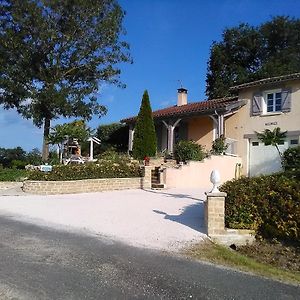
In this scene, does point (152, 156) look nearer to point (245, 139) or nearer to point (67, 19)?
point (245, 139)

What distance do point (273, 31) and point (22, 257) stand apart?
3850 cm

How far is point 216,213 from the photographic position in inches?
317

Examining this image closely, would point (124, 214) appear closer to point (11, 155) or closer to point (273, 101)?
point (273, 101)

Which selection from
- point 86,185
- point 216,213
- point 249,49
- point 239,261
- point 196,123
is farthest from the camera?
point 249,49

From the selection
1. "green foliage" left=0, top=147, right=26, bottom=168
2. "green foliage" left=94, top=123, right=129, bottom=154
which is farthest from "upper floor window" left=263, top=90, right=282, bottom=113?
"green foliage" left=0, top=147, right=26, bottom=168

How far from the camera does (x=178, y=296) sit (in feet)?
15.7

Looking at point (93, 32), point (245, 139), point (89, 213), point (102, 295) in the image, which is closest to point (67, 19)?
point (93, 32)

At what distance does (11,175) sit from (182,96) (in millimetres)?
15906

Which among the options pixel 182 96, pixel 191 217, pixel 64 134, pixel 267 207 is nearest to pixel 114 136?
pixel 182 96

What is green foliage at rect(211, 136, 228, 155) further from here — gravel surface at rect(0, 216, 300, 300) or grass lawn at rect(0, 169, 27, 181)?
gravel surface at rect(0, 216, 300, 300)

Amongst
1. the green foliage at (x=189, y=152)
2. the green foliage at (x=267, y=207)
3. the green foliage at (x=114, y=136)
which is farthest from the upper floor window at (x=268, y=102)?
the green foliage at (x=267, y=207)

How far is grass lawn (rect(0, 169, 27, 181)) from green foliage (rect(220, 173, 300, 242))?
11.6 m

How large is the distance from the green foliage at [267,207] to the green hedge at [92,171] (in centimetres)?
911

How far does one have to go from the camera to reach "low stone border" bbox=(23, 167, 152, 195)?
Result: 606 inches
